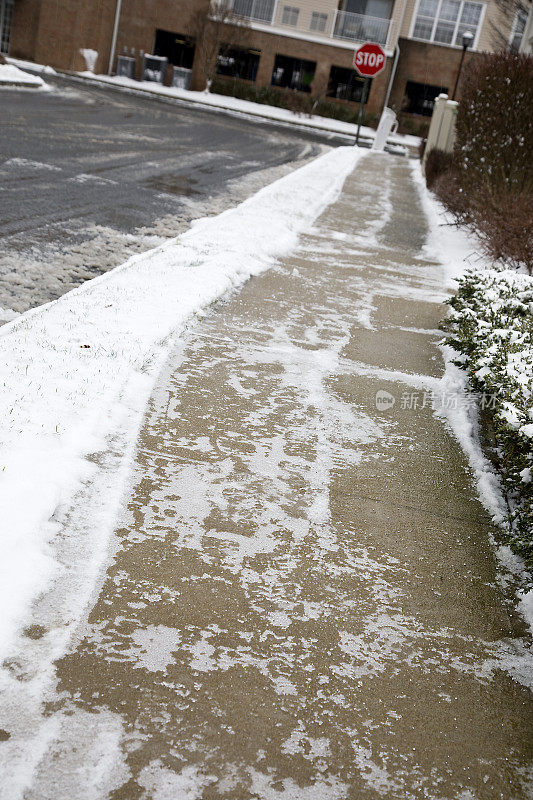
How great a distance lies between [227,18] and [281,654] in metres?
42.8

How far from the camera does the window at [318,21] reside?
41019 millimetres

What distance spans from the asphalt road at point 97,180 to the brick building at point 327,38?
18.1 meters

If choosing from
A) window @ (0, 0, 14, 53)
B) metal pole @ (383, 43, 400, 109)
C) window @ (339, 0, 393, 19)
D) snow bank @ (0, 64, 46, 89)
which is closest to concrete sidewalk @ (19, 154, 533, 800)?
snow bank @ (0, 64, 46, 89)

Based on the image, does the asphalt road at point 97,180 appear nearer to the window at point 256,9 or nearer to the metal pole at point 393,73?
the metal pole at point 393,73

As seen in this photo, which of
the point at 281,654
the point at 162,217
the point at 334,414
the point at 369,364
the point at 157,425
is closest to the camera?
the point at 281,654

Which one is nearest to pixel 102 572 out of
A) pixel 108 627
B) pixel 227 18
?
pixel 108 627

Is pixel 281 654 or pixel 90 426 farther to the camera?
pixel 90 426

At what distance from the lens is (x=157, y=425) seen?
161 inches

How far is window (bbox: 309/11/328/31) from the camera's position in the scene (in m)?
41.0

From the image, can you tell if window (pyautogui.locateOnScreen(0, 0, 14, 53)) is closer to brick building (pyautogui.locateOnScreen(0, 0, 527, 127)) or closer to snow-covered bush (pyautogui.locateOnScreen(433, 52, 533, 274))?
brick building (pyautogui.locateOnScreen(0, 0, 527, 127))

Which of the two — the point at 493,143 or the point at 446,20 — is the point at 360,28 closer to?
the point at 446,20

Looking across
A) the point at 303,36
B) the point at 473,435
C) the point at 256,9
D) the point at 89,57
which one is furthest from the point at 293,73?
the point at 473,435

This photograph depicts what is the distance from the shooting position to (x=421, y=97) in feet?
142

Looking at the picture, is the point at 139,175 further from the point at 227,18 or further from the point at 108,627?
the point at 227,18
